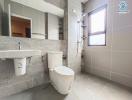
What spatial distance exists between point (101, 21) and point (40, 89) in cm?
249

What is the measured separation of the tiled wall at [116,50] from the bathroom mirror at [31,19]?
1.26 m

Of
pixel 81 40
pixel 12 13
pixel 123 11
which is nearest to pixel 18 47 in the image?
pixel 12 13

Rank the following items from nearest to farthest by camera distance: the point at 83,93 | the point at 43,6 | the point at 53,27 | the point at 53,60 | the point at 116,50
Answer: the point at 83,93, the point at 53,60, the point at 43,6, the point at 116,50, the point at 53,27

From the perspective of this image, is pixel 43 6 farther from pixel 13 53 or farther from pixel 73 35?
pixel 13 53

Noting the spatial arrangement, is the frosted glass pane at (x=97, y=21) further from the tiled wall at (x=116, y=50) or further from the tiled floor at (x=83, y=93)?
the tiled floor at (x=83, y=93)

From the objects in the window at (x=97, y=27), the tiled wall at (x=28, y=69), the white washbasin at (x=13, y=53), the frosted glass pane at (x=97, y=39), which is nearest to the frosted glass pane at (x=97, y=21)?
the window at (x=97, y=27)

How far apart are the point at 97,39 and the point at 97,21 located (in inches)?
22.6

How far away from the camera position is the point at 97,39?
300 centimetres

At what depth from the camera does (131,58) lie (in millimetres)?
2072

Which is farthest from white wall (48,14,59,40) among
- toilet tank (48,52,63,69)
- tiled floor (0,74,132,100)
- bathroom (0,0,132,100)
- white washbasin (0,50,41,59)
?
tiled floor (0,74,132,100)

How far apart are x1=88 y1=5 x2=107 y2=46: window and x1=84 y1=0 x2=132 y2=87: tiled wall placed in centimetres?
16

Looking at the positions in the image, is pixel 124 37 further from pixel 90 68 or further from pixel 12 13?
pixel 12 13

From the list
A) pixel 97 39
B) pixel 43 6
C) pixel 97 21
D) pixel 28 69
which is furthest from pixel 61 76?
pixel 97 21

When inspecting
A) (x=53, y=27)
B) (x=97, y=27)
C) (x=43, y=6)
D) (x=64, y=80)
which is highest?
(x=43, y=6)
